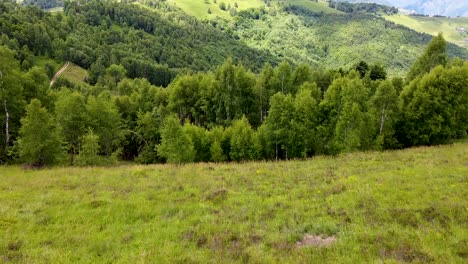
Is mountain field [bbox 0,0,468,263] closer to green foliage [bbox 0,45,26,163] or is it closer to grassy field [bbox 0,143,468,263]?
grassy field [bbox 0,143,468,263]

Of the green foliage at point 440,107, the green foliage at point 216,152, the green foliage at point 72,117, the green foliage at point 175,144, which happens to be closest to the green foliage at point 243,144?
the green foliage at point 216,152

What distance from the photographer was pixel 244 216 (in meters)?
15.2

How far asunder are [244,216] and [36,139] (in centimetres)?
3007

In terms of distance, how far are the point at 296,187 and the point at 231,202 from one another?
4732 millimetres

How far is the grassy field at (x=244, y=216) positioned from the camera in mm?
11242

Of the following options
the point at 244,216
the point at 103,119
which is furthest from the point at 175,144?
the point at 244,216

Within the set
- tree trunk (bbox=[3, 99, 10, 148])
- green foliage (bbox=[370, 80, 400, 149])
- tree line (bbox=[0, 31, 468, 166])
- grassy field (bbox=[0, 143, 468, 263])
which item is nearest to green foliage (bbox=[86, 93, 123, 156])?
tree line (bbox=[0, 31, 468, 166])

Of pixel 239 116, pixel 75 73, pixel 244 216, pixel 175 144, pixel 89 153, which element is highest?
pixel 244 216

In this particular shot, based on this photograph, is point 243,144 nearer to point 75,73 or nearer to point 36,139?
point 36,139

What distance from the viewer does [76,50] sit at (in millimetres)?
175500

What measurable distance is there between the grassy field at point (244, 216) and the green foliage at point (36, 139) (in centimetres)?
1230

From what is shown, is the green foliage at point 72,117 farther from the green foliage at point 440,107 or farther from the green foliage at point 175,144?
the green foliage at point 440,107

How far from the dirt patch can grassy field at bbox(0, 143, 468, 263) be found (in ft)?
0.25

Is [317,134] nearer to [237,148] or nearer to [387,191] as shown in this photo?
[237,148]
